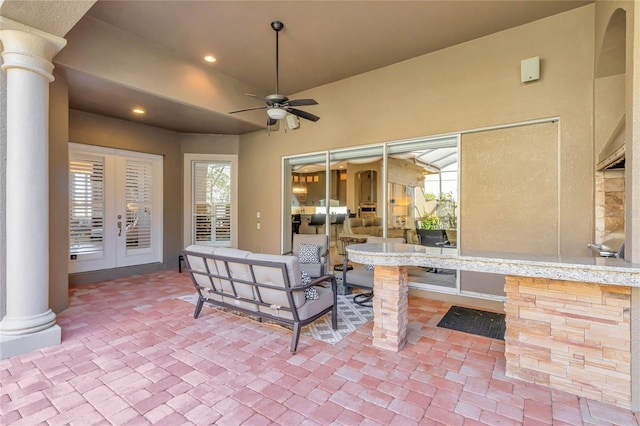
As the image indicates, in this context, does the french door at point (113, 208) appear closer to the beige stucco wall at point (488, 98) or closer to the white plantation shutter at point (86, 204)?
the white plantation shutter at point (86, 204)

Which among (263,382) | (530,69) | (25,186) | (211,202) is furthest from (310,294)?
(211,202)

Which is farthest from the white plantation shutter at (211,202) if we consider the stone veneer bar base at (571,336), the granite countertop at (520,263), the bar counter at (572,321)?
the stone veneer bar base at (571,336)

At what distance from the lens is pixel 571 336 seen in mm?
2199

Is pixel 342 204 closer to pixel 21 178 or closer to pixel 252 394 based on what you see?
pixel 252 394

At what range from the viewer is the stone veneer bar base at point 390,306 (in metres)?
2.82

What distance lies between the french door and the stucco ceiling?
1027 millimetres

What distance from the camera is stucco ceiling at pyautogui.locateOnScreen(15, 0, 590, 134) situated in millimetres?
3502

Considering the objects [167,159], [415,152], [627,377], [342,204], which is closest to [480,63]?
[415,152]

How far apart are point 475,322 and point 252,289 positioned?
2705 millimetres

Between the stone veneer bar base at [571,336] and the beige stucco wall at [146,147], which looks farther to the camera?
the beige stucco wall at [146,147]

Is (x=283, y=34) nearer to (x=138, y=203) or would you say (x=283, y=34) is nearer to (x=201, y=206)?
(x=201, y=206)

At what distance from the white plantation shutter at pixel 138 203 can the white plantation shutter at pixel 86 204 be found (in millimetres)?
466

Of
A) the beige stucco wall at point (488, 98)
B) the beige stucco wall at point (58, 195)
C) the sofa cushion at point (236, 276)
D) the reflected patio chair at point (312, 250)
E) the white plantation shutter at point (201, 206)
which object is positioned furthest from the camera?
the white plantation shutter at point (201, 206)

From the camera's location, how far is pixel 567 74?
3.51m
